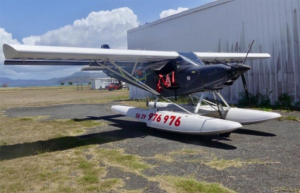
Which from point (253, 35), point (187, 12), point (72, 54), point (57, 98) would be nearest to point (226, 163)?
point (72, 54)

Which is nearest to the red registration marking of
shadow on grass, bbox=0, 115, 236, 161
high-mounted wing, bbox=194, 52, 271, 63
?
shadow on grass, bbox=0, 115, 236, 161

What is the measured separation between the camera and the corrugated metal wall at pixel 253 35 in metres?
12.6

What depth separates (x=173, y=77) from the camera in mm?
8820

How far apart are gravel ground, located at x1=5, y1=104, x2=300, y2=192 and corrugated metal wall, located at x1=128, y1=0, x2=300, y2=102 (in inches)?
182

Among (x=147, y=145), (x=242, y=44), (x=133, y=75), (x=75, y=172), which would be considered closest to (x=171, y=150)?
(x=147, y=145)

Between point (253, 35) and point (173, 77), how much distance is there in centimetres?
760

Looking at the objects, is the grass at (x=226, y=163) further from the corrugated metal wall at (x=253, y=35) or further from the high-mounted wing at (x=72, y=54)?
the corrugated metal wall at (x=253, y=35)

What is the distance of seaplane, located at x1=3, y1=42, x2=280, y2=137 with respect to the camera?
6.74 meters

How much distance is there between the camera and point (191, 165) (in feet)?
16.6

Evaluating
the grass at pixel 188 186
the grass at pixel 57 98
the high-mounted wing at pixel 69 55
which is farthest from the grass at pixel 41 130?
the grass at pixel 57 98

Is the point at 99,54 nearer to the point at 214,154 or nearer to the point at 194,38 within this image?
the point at 214,154

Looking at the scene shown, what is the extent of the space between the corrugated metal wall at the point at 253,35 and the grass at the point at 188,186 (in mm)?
10463

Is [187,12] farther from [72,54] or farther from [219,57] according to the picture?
[72,54]

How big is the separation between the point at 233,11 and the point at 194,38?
304 cm
